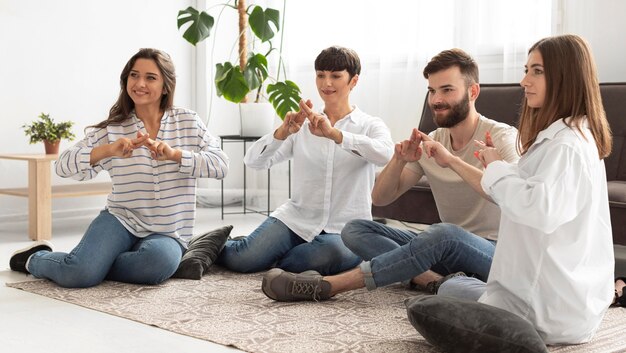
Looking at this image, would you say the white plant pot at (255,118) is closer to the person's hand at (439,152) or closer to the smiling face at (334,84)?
the smiling face at (334,84)

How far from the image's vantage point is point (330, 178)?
3363 mm

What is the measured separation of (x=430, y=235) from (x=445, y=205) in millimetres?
368

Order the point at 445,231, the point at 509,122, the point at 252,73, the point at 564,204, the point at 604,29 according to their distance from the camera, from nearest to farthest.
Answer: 1. the point at 564,204
2. the point at 445,231
3. the point at 509,122
4. the point at 604,29
5. the point at 252,73

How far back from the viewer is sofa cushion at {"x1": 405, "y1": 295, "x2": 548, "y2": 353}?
206 cm

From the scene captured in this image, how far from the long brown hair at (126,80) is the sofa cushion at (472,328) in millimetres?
1563

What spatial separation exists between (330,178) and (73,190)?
2072 mm

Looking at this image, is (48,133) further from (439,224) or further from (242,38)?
(439,224)

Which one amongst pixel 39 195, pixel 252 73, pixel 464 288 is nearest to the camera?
pixel 464 288

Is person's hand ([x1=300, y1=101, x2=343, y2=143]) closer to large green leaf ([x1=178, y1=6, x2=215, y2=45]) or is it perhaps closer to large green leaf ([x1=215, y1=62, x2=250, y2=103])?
large green leaf ([x1=215, y1=62, x2=250, y2=103])

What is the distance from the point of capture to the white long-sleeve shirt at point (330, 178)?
11.0 ft

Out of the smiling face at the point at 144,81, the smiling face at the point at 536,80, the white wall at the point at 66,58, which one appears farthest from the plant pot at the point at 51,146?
the smiling face at the point at 536,80

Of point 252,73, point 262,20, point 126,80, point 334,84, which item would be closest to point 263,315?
point 334,84

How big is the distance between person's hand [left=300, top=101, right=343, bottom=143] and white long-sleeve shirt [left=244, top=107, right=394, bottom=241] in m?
0.20

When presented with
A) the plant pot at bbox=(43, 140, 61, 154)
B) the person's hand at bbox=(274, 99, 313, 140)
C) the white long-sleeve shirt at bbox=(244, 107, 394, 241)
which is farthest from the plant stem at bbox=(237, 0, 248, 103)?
the person's hand at bbox=(274, 99, 313, 140)
